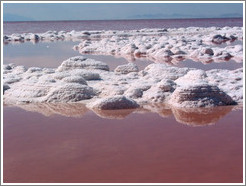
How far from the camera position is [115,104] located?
18.0ft

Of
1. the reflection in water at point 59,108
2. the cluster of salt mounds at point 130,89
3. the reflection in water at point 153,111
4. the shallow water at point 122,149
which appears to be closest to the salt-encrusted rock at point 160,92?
the cluster of salt mounds at point 130,89

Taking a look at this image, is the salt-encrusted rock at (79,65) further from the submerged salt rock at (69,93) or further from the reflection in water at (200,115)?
the reflection in water at (200,115)

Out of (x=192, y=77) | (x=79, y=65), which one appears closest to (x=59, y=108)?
(x=192, y=77)

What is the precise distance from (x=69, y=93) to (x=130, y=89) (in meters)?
0.99

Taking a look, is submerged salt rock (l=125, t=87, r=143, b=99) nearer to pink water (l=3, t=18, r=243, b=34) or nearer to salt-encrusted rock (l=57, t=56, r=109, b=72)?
salt-encrusted rock (l=57, t=56, r=109, b=72)

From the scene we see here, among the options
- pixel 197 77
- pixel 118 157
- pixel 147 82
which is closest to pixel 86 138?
pixel 118 157

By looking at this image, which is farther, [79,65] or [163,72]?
[79,65]

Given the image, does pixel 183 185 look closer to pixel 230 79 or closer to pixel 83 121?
pixel 83 121

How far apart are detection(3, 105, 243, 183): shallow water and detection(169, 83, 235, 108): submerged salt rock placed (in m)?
0.27

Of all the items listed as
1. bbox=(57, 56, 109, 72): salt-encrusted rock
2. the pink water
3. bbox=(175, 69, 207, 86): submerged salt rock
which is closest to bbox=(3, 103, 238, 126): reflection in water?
bbox=(175, 69, 207, 86): submerged salt rock

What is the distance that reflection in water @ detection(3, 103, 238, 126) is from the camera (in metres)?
5.04

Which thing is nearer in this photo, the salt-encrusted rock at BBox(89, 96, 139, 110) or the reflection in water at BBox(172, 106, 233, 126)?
the reflection in water at BBox(172, 106, 233, 126)

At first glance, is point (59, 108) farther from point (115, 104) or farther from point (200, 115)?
point (200, 115)

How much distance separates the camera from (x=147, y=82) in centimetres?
684
